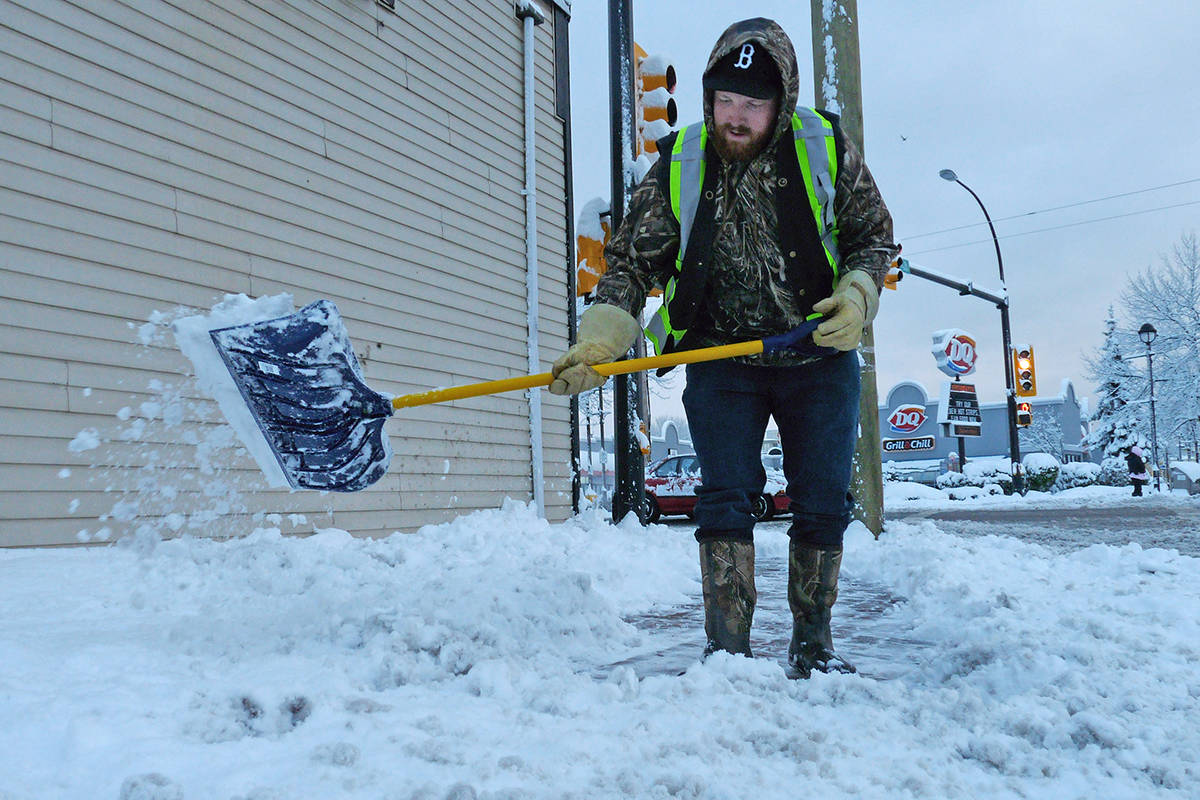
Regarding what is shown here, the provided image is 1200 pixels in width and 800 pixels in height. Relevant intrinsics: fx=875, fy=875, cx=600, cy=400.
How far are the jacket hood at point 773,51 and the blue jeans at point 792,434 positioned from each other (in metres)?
0.72

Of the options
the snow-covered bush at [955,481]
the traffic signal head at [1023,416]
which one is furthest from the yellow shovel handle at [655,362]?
the snow-covered bush at [955,481]

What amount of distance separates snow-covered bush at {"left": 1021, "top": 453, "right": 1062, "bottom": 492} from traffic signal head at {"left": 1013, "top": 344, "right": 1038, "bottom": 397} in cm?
291

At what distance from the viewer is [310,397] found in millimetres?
3111

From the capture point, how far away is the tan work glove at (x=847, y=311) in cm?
248

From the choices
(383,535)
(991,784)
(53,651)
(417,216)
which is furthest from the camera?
(417,216)

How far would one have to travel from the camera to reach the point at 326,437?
3168mm

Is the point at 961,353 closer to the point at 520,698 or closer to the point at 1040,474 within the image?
the point at 1040,474

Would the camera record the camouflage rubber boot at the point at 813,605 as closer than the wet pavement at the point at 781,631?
Yes

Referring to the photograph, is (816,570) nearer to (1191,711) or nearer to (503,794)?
(1191,711)

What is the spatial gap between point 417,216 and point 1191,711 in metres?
5.82

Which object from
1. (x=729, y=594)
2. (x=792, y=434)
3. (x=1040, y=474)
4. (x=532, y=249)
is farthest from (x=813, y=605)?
(x=1040, y=474)

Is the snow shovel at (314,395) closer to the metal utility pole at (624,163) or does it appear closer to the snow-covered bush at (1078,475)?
the metal utility pole at (624,163)

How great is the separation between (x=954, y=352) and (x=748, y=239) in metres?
26.1

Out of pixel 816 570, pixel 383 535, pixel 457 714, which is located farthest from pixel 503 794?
pixel 383 535
